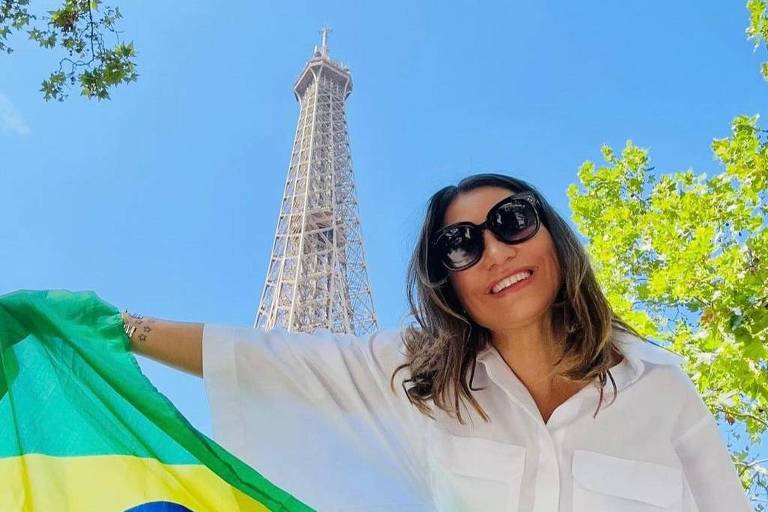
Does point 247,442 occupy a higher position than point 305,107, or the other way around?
point 305,107

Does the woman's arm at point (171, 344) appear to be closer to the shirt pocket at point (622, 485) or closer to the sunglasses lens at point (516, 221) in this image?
the sunglasses lens at point (516, 221)

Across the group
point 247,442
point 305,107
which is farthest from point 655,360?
point 305,107

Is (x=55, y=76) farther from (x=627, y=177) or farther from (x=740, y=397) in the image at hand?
(x=627, y=177)

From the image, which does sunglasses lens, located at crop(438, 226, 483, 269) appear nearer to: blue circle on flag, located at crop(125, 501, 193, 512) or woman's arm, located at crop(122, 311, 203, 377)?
woman's arm, located at crop(122, 311, 203, 377)

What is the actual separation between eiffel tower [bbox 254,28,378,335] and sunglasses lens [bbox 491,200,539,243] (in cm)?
3228

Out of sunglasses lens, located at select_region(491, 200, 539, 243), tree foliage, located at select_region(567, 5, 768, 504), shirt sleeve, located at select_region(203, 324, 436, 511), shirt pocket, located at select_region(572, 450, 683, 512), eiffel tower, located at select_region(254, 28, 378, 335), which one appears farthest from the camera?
eiffel tower, located at select_region(254, 28, 378, 335)

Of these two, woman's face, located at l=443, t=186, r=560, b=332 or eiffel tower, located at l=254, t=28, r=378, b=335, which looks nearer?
woman's face, located at l=443, t=186, r=560, b=332

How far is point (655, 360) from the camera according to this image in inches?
68.6

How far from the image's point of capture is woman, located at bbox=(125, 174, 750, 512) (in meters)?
1.63

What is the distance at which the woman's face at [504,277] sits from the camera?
1.79 meters

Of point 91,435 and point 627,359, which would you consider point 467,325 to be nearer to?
point 627,359

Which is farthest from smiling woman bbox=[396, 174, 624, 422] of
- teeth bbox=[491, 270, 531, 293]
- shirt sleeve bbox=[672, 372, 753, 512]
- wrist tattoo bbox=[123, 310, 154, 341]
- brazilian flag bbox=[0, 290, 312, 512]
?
wrist tattoo bbox=[123, 310, 154, 341]

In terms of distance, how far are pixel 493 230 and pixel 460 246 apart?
0.34 feet

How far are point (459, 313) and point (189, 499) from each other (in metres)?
0.92
